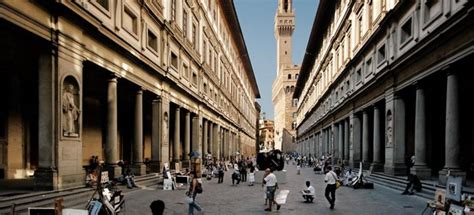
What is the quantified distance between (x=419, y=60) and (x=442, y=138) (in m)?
9.16

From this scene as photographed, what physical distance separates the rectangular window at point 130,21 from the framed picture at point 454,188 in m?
17.0

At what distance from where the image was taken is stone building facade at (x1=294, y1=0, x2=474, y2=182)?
57.7 feet

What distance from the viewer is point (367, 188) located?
2481 cm

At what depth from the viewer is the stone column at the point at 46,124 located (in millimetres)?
14477

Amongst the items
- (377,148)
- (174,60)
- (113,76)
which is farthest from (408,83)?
(174,60)

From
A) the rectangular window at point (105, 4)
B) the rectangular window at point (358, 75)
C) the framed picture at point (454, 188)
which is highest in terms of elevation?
the rectangular window at point (105, 4)

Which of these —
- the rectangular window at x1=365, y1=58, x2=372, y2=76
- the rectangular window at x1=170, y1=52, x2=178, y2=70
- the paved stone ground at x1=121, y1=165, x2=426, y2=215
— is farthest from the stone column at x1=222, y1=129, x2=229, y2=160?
the paved stone ground at x1=121, y1=165, x2=426, y2=215

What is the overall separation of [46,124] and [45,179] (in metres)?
1.86

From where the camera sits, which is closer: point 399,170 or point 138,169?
point 399,170

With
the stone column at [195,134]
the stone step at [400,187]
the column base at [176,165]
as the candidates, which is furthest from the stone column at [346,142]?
the column base at [176,165]

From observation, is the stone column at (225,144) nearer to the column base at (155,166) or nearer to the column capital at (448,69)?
the column base at (155,166)

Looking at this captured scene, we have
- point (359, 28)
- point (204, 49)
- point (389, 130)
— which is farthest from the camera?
point (204, 49)

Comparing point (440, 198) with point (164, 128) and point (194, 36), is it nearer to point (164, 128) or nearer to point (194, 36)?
point (164, 128)

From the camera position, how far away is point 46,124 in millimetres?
14703
